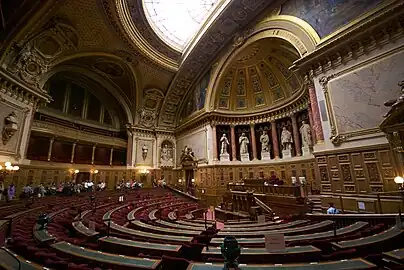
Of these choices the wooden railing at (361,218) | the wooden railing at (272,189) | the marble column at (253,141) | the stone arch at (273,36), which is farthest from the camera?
the marble column at (253,141)

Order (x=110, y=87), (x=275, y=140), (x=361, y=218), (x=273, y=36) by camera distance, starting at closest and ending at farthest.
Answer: (x=361, y=218) < (x=273, y=36) < (x=275, y=140) < (x=110, y=87)

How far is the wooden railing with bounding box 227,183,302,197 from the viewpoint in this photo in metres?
9.73

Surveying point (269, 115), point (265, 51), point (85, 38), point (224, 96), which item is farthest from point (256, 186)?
point (85, 38)

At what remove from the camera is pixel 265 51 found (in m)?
16.5

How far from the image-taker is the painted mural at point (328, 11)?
29.1 ft

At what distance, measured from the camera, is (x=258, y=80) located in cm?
1861

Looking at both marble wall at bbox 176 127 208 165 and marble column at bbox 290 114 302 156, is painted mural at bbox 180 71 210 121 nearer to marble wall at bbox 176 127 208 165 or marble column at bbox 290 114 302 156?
marble wall at bbox 176 127 208 165

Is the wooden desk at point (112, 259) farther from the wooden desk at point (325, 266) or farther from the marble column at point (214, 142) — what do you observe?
the marble column at point (214, 142)

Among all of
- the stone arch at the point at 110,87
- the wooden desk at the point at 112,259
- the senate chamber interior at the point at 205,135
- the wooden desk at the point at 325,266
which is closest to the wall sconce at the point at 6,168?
the senate chamber interior at the point at 205,135

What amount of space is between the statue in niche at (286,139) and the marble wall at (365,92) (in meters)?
7.43

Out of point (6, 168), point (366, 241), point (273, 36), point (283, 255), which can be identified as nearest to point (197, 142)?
point (273, 36)

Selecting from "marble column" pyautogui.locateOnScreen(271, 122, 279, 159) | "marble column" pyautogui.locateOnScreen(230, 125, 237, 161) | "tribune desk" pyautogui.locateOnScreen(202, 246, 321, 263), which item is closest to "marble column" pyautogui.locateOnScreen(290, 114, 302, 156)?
"marble column" pyautogui.locateOnScreen(271, 122, 279, 159)

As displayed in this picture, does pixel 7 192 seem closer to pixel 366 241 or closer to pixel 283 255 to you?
pixel 283 255

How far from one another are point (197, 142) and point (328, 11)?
1457 cm
